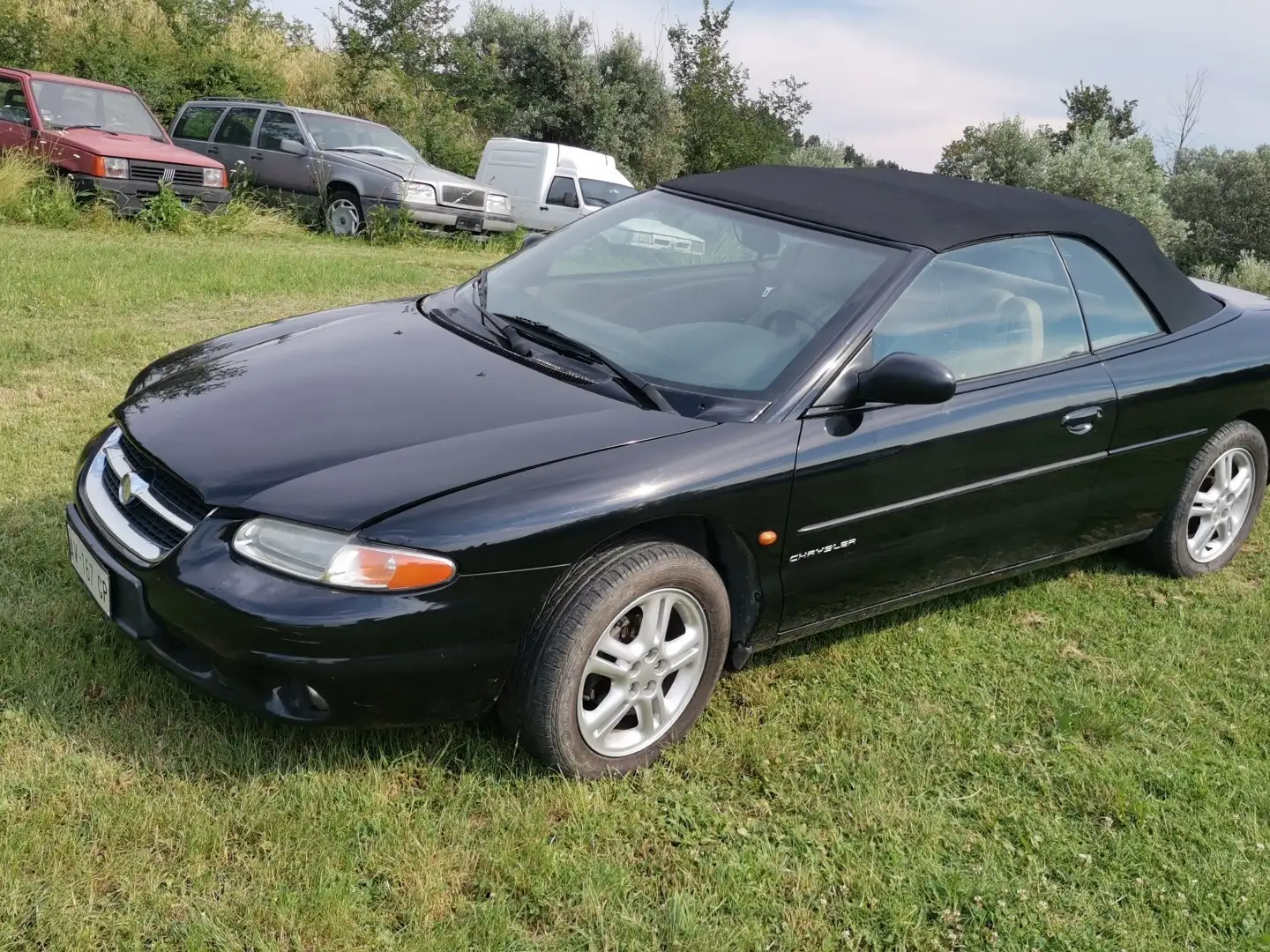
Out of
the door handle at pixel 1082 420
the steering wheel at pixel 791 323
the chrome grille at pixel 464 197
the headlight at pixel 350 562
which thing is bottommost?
the headlight at pixel 350 562

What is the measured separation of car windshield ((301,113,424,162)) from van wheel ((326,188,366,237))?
2.70 ft

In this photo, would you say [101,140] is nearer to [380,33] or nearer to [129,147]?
[129,147]

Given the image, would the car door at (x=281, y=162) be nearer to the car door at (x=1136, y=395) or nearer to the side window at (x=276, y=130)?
the side window at (x=276, y=130)

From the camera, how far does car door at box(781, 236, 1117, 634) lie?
3.20 m

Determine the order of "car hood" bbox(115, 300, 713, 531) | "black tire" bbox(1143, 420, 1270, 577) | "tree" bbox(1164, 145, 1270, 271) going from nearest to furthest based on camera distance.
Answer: "car hood" bbox(115, 300, 713, 531) → "black tire" bbox(1143, 420, 1270, 577) → "tree" bbox(1164, 145, 1270, 271)

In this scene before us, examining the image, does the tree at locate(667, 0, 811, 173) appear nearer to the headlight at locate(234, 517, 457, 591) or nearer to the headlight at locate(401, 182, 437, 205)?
the headlight at locate(401, 182, 437, 205)

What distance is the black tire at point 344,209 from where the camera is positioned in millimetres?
13000

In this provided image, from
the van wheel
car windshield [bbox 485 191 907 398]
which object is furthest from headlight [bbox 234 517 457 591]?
the van wheel

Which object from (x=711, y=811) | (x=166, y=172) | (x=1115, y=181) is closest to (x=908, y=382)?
(x=711, y=811)

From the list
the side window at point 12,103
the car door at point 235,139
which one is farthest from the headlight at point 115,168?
the car door at point 235,139

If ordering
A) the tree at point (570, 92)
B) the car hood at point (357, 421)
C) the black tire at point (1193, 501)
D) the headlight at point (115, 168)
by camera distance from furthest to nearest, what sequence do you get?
the tree at point (570, 92) < the headlight at point (115, 168) < the black tire at point (1193, 501) < the car hood at point (357, 421)

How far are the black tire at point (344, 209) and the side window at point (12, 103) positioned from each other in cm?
318

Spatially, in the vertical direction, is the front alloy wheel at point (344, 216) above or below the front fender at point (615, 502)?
below

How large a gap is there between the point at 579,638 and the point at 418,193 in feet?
36.4
